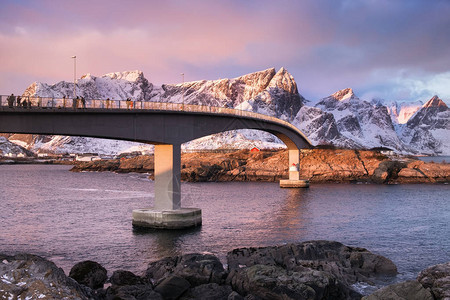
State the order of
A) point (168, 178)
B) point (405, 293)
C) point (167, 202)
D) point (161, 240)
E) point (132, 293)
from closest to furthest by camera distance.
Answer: point (405, 293) < point (132, 293) < point (161, 240) < point (167, 202) < point (168, 178)

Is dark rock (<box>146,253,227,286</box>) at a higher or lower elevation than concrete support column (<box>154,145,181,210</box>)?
lower

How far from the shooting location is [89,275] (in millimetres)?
21469

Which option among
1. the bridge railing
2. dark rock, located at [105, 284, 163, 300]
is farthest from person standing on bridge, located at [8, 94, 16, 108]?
dark rock, located at [105, 284, 163, 300]

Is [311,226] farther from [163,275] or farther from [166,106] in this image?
[163,275]

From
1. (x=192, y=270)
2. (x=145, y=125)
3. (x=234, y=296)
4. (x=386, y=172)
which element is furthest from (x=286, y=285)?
(x=386, y=172)

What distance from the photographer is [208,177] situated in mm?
106375

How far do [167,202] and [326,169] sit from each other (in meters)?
70.7

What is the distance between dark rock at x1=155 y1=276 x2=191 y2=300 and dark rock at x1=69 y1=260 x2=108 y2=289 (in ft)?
13.4

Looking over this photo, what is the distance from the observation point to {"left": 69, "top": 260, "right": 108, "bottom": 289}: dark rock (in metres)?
21.1

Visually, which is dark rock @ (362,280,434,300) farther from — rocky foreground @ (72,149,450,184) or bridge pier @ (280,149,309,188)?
rocky foreground @ (72,149,450,184)

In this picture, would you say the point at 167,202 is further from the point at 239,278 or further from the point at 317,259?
the point at 239,278

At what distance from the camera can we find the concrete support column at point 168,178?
37.2 m

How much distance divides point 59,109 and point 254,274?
1947 cm

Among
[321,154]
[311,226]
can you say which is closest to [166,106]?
[311,226]
